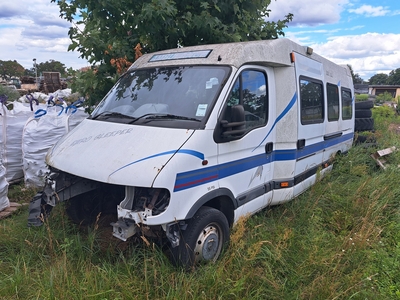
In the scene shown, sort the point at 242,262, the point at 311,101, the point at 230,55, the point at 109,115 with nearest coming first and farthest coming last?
the point at 242,262, the point at 230,55, the point at 109,115, the point at 311,101

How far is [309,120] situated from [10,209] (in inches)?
189

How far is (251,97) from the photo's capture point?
4.05 meters

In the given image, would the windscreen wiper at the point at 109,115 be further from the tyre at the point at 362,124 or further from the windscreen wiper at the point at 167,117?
the tyre at the point at 362,124

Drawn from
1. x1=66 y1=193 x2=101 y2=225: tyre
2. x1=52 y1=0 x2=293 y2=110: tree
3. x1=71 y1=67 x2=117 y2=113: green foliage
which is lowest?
x1=66 y1=193 x2=101 y2=225: tyre

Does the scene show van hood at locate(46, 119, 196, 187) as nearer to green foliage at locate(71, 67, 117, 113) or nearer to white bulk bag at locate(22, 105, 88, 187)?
green foliage at locate(71, 67, 117, 113)

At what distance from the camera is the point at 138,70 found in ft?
14.7

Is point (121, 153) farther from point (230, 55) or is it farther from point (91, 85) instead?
point (91, 85)

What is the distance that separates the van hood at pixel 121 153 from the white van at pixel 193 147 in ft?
0.03


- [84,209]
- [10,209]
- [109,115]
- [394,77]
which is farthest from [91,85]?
[394,77]

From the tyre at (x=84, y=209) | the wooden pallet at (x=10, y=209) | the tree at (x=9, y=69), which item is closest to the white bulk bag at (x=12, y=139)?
the wooden pallet at (x=10, y=209)

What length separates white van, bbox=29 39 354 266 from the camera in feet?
10.1

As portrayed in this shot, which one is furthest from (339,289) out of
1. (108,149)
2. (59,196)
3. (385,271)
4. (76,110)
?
(76,110)

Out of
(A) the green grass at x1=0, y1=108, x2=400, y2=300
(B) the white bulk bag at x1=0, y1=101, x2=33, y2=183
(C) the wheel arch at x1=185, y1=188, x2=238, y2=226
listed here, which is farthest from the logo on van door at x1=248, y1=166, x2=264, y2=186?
(B) the white bulk bag at x1=0, y1=101, x2=33, y2=183

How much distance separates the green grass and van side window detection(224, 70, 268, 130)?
124cm
